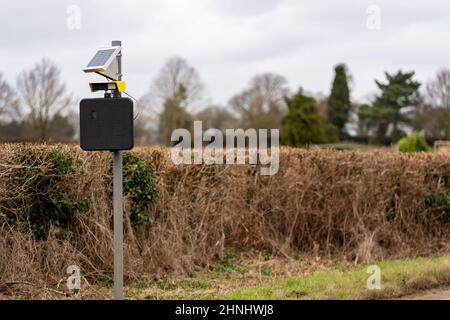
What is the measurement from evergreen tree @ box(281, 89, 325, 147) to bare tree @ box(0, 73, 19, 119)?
53.1ft

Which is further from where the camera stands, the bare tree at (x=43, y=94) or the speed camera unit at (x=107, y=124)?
the bare tree at (x=43, y=94)

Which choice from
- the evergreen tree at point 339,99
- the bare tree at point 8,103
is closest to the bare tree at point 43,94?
the bare tree at point 8,103

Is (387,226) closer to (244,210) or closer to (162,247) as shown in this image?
(244,210)

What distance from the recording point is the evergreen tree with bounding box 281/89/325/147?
38.0 m

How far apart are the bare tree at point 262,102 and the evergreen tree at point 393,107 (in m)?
7.43

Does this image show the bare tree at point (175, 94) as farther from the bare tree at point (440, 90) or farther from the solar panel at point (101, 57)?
the solar panel at point (101, 57)

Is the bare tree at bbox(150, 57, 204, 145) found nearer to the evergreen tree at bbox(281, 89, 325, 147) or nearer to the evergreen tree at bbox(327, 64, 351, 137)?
the evergreen tree at bbox(281, 89, 325, 147)

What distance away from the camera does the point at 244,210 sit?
37.1 feet

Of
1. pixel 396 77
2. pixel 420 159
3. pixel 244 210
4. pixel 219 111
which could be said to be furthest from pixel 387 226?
pixel 396 77

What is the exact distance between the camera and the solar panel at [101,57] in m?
5.92

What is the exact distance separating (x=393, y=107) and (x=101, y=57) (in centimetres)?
A: 4643

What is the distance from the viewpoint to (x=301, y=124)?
3803cm

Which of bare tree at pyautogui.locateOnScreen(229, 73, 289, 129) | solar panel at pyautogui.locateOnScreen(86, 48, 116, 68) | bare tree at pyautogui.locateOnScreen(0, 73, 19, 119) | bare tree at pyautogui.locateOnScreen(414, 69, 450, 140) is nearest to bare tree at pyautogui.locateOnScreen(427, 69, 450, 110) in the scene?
bare tree at pyautogui.locateOnScreen(414, 69, 450, 140)

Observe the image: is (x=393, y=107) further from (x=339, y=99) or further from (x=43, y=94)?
(x=43, y=94)
